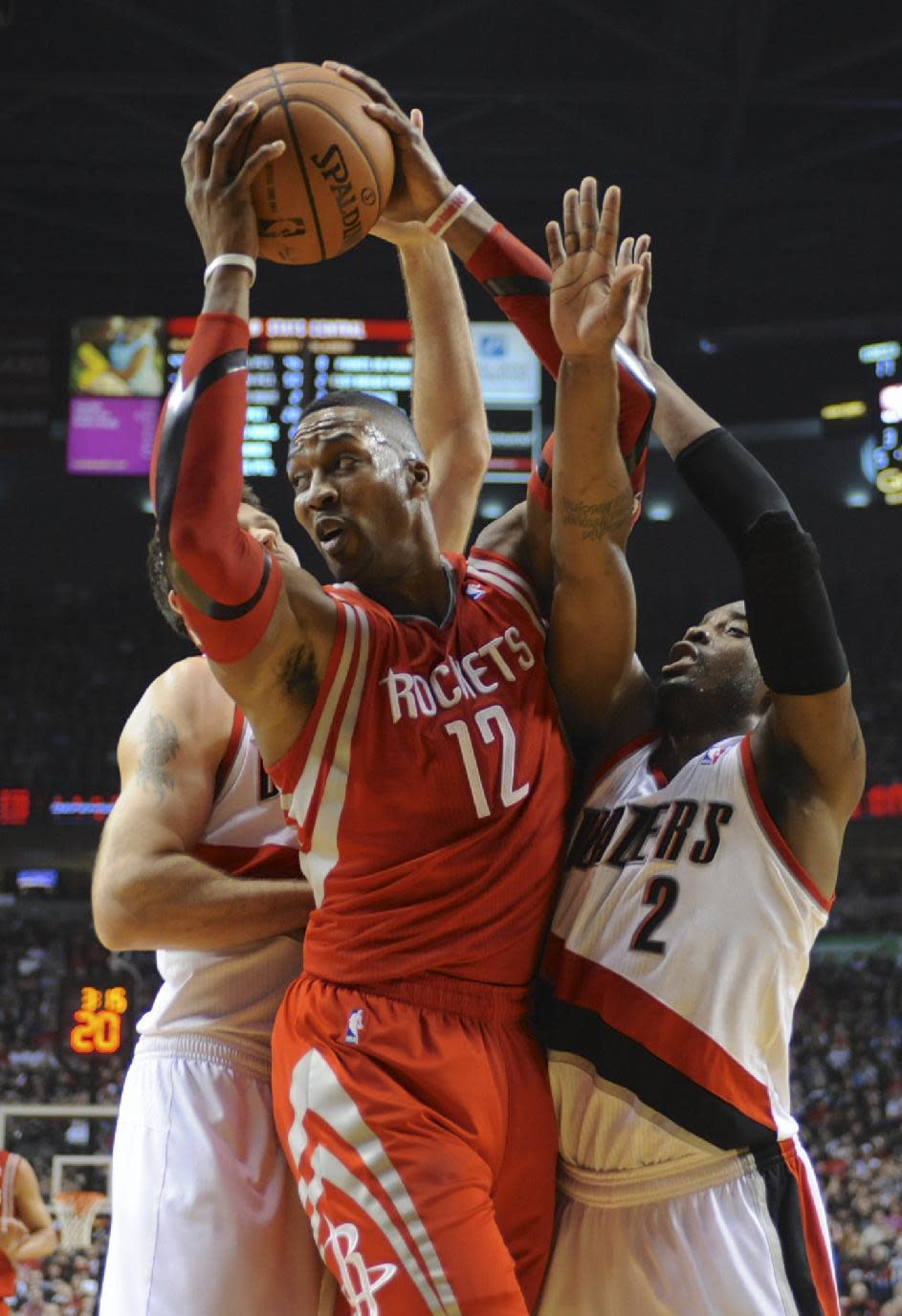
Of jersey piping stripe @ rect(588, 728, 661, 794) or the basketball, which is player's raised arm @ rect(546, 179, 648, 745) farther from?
the basketball

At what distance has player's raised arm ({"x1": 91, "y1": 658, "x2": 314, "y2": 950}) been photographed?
3111 mm

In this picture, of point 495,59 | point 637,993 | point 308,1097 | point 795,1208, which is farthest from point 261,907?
point 495,59

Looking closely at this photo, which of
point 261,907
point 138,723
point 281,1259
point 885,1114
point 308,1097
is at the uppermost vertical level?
point 138,723

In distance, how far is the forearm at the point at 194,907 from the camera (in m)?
3.11

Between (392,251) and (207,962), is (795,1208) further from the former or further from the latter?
(392,251)

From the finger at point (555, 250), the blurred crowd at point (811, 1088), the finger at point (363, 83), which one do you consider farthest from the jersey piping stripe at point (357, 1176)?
the blurred crowd at point (811, 1088)

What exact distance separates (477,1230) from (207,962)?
3.06ft

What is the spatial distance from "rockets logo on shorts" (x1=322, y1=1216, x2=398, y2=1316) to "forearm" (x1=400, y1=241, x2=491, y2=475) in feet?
6.33

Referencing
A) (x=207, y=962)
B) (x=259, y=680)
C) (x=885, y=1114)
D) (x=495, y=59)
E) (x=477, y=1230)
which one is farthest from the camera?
(x=885, y=1114)

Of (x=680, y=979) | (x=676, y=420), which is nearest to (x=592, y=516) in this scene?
(x=676, y=420)

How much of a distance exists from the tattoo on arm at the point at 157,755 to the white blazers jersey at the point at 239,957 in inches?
4.8

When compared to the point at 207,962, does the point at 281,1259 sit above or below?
below

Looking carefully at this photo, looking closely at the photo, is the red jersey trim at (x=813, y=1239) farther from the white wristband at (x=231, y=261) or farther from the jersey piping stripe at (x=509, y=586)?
the white wristband at (x=231, y=261)

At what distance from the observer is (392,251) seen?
1727cm
